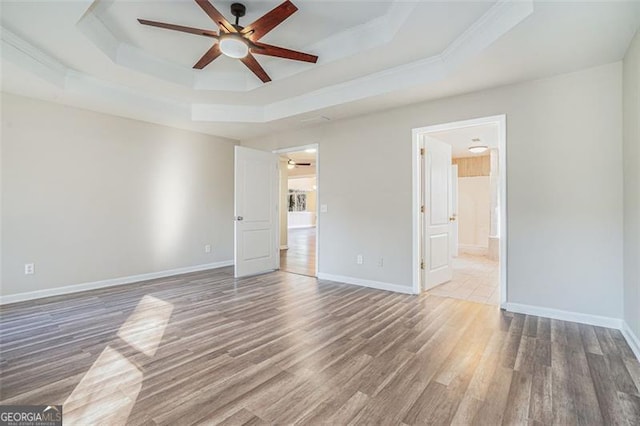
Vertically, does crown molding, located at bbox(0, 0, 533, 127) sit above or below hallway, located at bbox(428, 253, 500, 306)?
above

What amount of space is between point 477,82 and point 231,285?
4.18m

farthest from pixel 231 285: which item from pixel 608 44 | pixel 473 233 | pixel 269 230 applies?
pixel 473 233

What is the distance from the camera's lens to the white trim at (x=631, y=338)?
2307 mm

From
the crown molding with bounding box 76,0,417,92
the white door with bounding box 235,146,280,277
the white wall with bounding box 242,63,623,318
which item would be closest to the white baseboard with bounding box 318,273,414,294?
the white wall with bounding box 242,63,623,318

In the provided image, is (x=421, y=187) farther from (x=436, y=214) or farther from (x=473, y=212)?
(x=473, y=212)

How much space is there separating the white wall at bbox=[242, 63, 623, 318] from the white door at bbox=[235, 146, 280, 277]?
92.9 inches

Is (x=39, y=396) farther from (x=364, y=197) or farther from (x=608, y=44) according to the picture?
(x=608, y=44)

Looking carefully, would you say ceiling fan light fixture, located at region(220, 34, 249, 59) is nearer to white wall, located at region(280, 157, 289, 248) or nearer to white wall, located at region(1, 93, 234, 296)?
white wall, located at region(1, 93, 234, 296)

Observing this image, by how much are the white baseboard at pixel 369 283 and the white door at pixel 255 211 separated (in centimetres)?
117

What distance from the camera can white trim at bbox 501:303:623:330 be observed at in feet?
9.35

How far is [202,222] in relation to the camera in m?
5.75

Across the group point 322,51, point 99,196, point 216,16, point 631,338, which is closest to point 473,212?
point 631,338

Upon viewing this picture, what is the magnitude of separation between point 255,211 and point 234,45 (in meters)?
3.01

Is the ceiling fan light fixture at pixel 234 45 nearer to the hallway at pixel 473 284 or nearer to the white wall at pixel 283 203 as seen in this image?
the hallway at pixel 473 284
